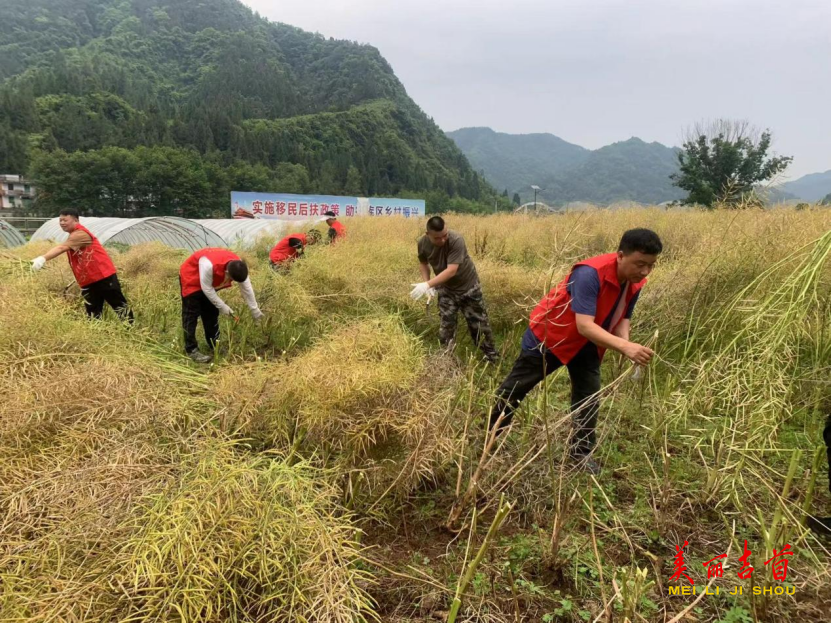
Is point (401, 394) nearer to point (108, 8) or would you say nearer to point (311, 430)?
point (311, 430)

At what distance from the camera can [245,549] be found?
1.40 metres

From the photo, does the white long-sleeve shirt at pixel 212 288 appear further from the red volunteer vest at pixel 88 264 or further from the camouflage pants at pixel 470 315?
the camouflage pants at pixel 470 315

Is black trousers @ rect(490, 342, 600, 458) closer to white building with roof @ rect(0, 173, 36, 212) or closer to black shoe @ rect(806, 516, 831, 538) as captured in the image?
black shoe @ rect(806, 516, 831, 538)

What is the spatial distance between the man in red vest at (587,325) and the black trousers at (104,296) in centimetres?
371

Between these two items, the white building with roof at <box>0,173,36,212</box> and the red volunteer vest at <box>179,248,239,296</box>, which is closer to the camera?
the red volunteer vest at <box>179,248,239,296</box>

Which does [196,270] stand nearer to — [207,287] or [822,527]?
[207,287]

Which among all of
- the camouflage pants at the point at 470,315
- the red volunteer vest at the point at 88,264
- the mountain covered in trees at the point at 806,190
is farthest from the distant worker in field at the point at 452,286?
the red volunteer vest at the point at 88,264

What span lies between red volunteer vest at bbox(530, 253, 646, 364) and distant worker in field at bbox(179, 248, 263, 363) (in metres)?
2.70

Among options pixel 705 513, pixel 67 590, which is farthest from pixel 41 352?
pixel 705 513

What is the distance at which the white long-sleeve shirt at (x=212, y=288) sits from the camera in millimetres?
4262

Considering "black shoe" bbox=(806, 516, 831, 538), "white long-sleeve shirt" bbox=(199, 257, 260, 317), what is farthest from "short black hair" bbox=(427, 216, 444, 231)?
"black shoe" bbox=(806, 516, 831, 538)

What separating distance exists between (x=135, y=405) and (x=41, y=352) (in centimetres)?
79

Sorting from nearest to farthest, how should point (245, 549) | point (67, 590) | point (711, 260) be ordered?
point (67, 590) → point (245, 549) → point (711, 260)

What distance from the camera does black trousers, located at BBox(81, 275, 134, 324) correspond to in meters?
4.54
